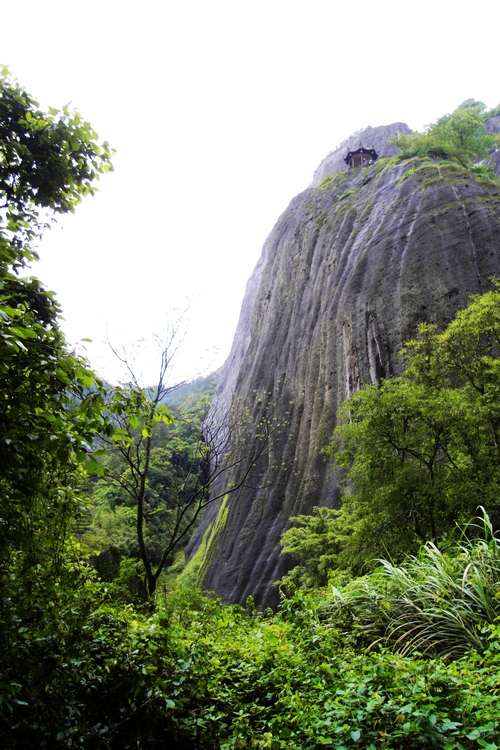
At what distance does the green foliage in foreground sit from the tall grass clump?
309 mm

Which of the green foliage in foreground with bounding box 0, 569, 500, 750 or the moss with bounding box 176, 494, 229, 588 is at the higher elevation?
the green foliage in foreground with bounding box 0, 569, 500, 750

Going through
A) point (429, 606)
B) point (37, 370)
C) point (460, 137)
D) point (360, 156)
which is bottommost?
point (429, 606)

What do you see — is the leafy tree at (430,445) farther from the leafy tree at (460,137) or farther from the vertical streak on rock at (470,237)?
the leafy tree at (460,137)

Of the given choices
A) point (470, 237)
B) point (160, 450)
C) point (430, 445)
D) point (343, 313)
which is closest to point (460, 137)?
point (470, 237)

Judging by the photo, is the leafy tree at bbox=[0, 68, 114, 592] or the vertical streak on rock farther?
the vertical streak on rock

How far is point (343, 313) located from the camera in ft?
63.2

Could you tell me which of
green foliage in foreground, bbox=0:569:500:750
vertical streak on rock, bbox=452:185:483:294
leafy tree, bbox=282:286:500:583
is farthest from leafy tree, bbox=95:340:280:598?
vertical streak on rock, bbox=452:185:483:294

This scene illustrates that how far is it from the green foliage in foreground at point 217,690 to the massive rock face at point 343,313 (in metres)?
8.53

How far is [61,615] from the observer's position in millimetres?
3373

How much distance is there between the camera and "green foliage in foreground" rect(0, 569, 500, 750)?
259 centimetres

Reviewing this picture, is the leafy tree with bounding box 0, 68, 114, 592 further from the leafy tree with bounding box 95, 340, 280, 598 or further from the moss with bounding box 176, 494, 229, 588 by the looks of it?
the moss with bounding box 176, 494, 229, 588

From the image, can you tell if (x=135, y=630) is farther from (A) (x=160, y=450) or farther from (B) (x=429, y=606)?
(A) (x=160, y=450)

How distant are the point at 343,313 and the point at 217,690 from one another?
17021 mm

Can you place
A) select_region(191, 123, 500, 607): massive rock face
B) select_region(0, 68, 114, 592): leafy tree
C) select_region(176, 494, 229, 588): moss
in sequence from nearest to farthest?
select_region(0, 68, 114, 592): leafy tree, select_region(191, 123, 500, 607): massive rock face, select_region(176, 494, 229, 588): moss
